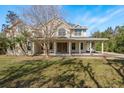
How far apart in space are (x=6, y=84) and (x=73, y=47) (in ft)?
76.2

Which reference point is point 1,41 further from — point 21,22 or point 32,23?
point 32,23

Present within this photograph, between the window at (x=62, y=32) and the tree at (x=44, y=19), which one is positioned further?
the window at (x=62, y=32)

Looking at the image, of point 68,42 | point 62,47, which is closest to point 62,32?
point 68,42

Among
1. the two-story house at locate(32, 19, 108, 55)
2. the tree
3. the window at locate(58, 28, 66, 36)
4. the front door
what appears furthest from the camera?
the front door

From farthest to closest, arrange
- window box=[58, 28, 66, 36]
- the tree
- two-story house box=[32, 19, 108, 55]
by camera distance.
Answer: window box=[58, 28, 66, 36] → two-story house box=[32, 19, 108, 55] → the tree

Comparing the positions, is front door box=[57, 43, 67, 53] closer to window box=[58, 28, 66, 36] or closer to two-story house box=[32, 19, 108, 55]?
two-story house box=[32, 19, 108, 55]

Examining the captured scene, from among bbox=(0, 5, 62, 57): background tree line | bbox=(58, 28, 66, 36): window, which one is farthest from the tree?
bbox=(58, 28, 66, 36): window

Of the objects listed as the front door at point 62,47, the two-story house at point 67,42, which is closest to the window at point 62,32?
the two-story house at point 67,42

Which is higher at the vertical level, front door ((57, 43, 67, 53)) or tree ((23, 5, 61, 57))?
tree ((23, 5, 61, 57))

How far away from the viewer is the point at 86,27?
30.5 metres

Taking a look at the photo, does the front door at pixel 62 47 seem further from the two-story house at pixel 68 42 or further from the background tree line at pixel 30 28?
the background tree line at pixel 30 28

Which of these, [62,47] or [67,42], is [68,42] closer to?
[67,42]

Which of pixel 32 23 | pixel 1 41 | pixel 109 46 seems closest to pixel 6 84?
pixel 32 23
